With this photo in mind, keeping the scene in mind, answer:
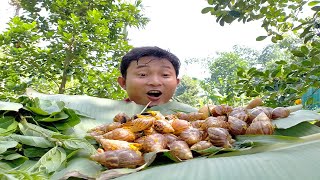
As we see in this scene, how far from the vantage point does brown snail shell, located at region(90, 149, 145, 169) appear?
0.74 metres

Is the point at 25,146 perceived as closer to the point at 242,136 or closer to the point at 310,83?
the point at 242,136

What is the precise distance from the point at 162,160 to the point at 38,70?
3479mm

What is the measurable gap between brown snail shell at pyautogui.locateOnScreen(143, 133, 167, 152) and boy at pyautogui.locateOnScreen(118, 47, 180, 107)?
77 centimetres

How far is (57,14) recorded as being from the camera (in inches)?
163

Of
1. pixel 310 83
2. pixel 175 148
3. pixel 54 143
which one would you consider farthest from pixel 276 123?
pixel 310 83

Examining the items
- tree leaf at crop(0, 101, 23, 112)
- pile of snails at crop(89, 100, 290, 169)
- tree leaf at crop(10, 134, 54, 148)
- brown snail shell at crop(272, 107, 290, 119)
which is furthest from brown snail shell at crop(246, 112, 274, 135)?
tree leaf at crop(0, 101, 23, 112)

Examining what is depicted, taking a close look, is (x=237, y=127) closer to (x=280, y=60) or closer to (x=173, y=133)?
(x=173, y=133)

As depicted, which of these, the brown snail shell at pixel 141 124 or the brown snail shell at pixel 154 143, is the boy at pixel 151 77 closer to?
the brown snail shell at pixel 141 124

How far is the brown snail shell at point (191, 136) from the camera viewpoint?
34.0 inches

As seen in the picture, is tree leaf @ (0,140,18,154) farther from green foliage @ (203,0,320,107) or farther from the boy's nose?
green foliage @ (203,0,320,107)

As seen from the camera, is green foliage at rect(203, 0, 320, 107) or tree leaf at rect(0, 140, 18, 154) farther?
green foliage at rect(203, 0, 320, 107)

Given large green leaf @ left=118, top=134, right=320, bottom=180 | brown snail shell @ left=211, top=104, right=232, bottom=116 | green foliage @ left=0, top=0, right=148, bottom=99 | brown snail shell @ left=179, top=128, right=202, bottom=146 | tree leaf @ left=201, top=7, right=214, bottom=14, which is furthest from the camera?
green foliage @ left=0, top=0, right=148, bottom=99

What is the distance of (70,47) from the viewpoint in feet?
12.9

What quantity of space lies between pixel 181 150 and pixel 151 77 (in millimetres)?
888
